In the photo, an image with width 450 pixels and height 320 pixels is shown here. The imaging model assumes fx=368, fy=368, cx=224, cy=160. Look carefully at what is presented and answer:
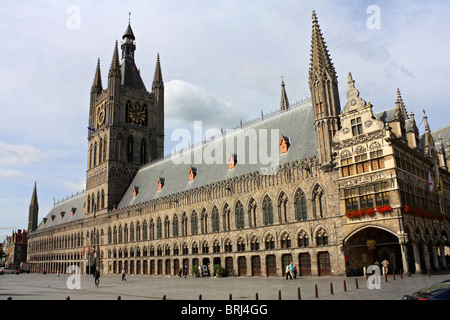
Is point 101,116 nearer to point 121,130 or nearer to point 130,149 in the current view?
point 121,130

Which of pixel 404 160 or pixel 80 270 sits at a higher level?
pixel 404 160

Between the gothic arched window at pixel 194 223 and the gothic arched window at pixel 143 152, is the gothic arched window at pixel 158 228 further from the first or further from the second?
the gothic arched window at pixel 143 152

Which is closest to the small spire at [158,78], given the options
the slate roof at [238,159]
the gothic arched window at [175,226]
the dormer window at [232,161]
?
the slate roof at [238,159]

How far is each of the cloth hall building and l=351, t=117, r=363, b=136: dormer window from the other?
0.09m

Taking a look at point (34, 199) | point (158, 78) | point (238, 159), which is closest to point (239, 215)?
point (238, 159)

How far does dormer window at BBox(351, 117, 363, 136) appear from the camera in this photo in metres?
32.6

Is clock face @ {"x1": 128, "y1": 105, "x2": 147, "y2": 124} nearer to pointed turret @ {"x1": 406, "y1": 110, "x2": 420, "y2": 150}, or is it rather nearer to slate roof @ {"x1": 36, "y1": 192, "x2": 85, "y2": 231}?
slate roof @ {"x1": 36, "y1": 192, "x2": 85, "y2": 231}

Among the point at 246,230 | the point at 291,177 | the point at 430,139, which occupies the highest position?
the point at 430,139

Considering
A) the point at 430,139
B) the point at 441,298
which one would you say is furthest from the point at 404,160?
the point at 441,298

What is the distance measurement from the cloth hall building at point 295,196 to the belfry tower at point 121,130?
509 millimetres

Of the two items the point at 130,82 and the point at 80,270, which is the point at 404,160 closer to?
the point at 130,82

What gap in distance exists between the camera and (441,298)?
993 centimetres
